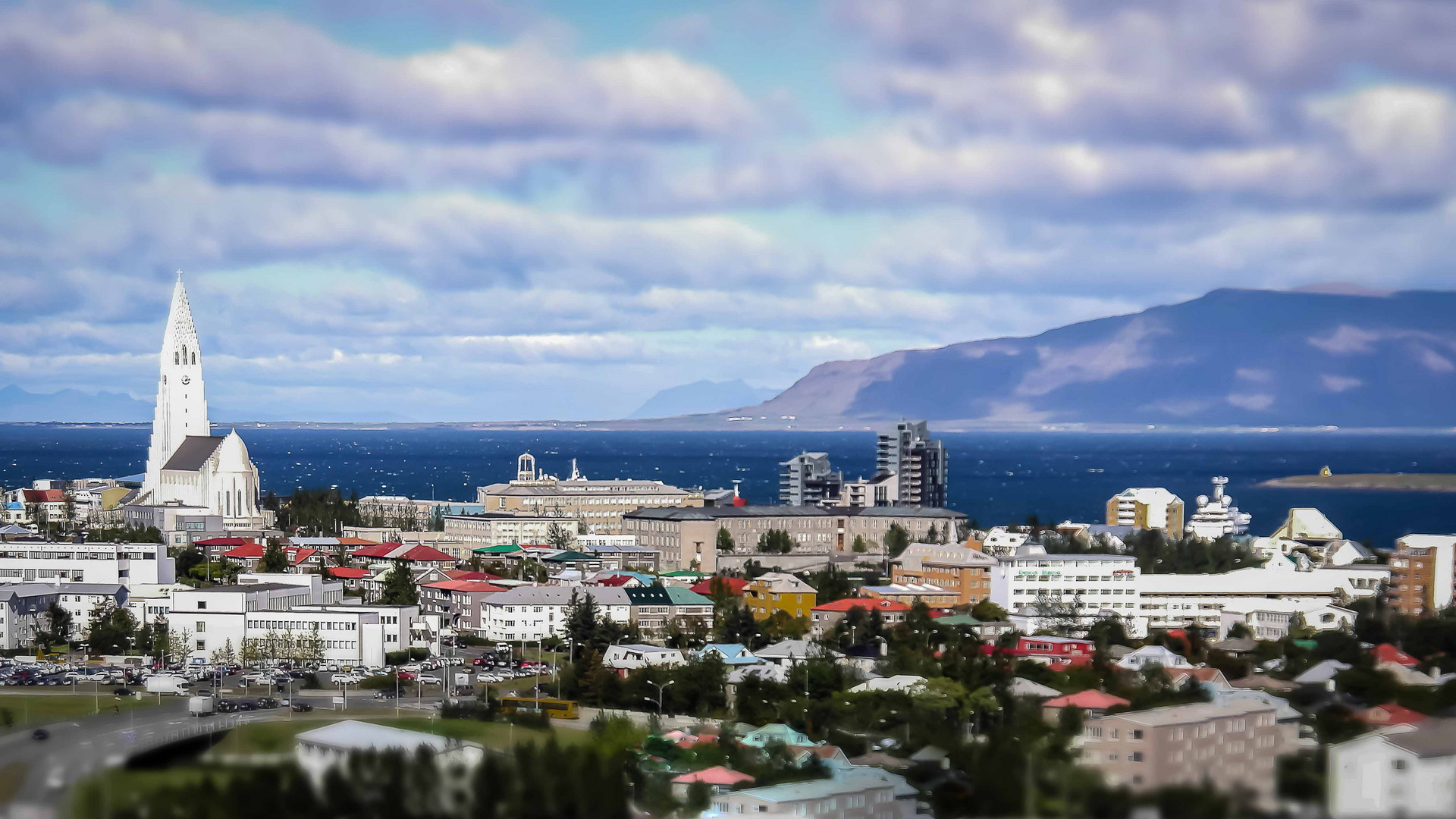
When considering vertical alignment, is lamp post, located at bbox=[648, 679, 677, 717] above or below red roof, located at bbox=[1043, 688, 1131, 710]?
below

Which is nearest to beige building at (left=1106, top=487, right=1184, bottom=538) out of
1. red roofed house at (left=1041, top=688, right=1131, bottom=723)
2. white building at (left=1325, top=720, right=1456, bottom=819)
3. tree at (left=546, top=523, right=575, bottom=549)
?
tree at (left=546, top=523, right=575, bottom=549)

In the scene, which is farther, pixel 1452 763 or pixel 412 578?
pixel 412 578

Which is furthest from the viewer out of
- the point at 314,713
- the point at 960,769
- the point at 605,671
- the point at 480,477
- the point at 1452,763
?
the point at 480,477

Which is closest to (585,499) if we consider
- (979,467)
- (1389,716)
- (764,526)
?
(764,526)

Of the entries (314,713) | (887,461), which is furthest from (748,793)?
(887,461)

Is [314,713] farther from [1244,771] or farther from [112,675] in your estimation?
[1244,771]

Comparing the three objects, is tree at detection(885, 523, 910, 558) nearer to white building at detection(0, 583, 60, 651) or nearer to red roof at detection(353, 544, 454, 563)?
red roof at detection(353, 544, 454, 563)
